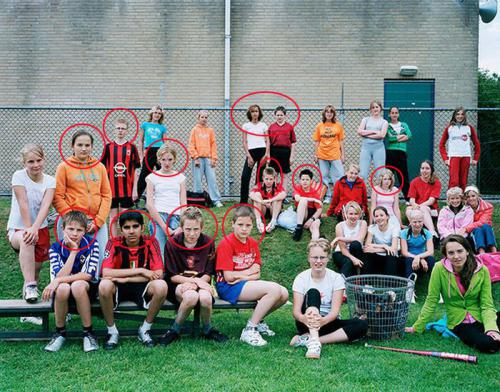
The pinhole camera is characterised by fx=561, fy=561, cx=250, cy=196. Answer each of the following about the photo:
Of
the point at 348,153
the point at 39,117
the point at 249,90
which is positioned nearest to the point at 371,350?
the point at 348,153

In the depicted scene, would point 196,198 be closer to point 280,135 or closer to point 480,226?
point 280,135

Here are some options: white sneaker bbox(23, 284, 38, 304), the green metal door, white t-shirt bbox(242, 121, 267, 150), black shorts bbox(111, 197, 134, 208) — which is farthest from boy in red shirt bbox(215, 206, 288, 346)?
the green metal door

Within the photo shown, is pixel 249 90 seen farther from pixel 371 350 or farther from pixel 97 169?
pixel 371 350

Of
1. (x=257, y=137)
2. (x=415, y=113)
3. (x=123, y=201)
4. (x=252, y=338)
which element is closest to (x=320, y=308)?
(x=252, y=338)

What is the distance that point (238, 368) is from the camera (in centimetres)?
441

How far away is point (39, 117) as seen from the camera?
45.2 feet

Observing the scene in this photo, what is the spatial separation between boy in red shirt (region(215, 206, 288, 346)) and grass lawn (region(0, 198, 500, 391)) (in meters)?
0.28

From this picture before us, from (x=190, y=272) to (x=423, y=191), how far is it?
504 centimetres

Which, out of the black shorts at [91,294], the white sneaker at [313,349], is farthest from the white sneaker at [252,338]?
the black shorts at [91,294]

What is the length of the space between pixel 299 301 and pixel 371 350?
0.78 m

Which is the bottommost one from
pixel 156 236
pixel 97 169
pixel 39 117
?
pixel 156 236

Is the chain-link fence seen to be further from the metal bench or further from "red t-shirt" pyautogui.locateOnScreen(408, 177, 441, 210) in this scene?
the metal bench

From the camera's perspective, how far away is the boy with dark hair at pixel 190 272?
17.0 feet

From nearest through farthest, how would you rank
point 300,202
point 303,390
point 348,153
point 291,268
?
point 303,390 → point 291,268 → point 300,202 → point 348,153
